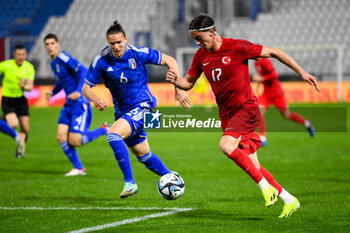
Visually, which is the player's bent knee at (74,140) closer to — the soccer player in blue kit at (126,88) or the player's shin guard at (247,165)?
the soccer player in blue kit at (126,88)

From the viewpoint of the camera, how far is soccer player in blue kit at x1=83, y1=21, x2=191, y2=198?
6.66 m

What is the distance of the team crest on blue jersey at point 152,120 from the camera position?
6.26 meters

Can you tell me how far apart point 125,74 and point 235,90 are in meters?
1.50

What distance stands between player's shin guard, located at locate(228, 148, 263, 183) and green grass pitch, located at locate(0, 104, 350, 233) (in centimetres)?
49

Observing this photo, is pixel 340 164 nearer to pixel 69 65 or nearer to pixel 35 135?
pixel 69 65

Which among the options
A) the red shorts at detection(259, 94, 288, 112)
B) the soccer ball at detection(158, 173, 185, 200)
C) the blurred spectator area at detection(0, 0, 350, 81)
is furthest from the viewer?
the blurred spectator area at detection(0, 0, 350, 81)

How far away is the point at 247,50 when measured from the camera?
19.6 ft

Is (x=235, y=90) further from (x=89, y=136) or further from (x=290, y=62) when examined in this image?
(x=89, y=136)

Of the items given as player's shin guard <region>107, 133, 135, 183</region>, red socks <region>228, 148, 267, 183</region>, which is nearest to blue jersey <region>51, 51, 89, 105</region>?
player's shin guard <region>107, 133, 135, 183</region>

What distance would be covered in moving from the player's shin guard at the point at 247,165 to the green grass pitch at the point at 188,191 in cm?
49

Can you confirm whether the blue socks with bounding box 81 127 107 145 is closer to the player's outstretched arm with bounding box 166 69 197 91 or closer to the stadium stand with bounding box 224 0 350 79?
the player's outstretched arm with bounding box 166 69 197 91

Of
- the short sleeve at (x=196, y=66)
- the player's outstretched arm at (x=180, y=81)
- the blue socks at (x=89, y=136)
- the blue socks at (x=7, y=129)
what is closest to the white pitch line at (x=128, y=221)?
the player's outstretched arm at (x=180, y=81)

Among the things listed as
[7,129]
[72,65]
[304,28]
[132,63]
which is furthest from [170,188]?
[304,28]

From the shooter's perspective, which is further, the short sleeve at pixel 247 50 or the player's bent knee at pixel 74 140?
the player's bent knee at pixel 74 140
